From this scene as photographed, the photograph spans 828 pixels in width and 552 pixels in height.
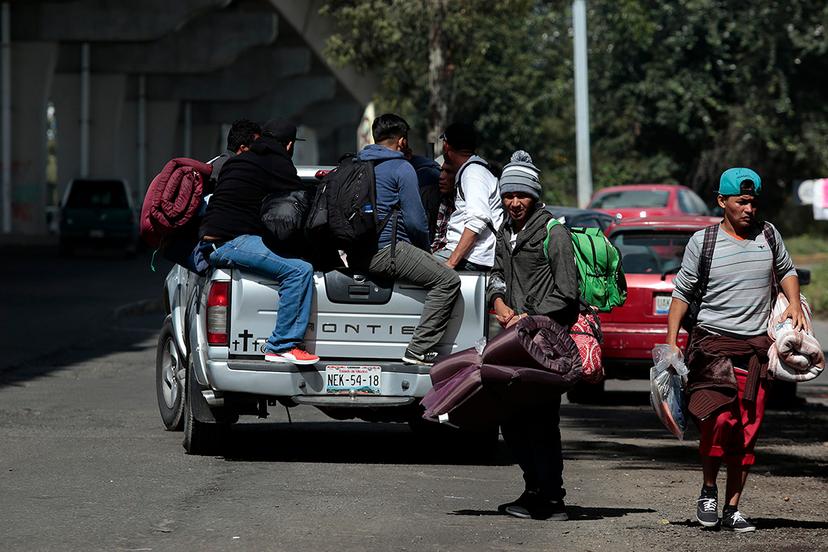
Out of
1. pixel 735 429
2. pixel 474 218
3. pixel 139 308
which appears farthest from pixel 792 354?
pixel 139 308

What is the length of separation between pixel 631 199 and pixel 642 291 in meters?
20.2

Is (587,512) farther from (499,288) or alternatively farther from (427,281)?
(427,281)

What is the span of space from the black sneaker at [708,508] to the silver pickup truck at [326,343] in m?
2.38

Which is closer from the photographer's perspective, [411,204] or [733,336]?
[733,336]

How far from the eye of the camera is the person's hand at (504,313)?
8664mm

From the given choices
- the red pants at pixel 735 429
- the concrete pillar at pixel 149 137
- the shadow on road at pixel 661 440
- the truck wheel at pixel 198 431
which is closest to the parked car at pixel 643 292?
the shadow on road at pixel 661 440

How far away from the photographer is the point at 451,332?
10.4 metres

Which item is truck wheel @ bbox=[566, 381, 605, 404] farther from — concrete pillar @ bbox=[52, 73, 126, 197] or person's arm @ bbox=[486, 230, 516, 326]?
concrete pillar @ bbox=[52, 73, 126, 197]

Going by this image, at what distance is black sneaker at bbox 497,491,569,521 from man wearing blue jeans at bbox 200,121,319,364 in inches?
81.2

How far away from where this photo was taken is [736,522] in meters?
8.25

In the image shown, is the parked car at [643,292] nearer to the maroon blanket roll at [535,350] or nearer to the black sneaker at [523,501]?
the black sneaker at [523,501]

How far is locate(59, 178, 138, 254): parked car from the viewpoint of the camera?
42250 millimetres

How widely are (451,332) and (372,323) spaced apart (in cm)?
47

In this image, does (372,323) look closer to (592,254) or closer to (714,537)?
(592,254)
